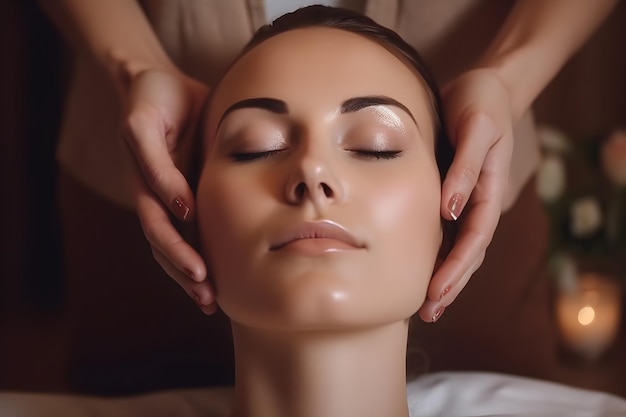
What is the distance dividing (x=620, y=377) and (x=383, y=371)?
115 centimetres

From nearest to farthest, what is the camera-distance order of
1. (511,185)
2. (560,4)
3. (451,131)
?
(451,131)
(560,4)
(511,185)

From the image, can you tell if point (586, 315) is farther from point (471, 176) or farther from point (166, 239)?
point (166, 239)

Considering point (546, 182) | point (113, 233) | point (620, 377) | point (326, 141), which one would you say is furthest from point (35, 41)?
point (620, 377)

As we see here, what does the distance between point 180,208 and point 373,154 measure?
0.78 feet

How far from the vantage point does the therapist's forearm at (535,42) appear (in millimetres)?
1218

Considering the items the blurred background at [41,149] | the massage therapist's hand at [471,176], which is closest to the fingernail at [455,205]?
the massage therapist's hand at [471,176]

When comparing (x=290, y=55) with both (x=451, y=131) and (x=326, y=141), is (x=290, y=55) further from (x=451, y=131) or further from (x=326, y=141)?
(x=451, y=131)

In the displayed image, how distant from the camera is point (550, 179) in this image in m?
1.95

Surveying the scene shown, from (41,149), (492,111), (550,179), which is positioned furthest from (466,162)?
(41,149)

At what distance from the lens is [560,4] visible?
4.25 feet

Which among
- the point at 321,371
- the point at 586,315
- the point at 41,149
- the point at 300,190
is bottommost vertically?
the point at 586,315

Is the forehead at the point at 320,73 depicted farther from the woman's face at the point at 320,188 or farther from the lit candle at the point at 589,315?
the lit candle at the point at 589,315

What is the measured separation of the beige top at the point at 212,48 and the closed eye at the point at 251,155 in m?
0.34

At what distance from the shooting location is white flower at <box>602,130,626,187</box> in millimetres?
1887
